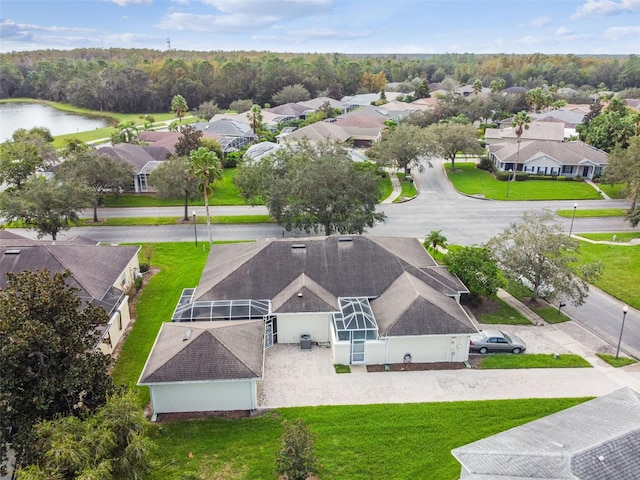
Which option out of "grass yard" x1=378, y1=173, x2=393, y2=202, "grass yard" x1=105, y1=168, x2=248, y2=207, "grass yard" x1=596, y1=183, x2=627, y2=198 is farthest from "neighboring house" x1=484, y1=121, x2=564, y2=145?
"grass yard" x1=105, y1=168, x2=248, y2=207

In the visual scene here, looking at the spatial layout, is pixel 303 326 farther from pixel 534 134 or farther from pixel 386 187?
pixel 534 134

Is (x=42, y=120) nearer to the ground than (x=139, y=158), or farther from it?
nearer to the ground

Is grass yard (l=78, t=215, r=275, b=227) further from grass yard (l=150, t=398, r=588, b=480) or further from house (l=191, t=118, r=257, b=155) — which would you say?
grass yard (l=150, t=398, r=588, b=480)

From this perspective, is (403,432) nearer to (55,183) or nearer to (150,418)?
(150,418)

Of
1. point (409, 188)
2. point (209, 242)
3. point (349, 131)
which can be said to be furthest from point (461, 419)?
point (349, 131)

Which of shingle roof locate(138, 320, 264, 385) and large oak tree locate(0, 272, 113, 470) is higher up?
large oak tree locate(0, 272, 113, 470)

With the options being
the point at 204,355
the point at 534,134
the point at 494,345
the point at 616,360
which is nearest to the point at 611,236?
the point at 616,360
